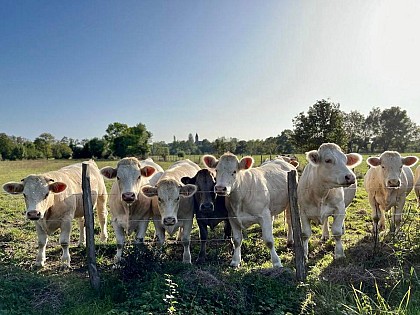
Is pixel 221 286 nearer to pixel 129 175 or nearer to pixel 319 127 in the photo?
pixel 129 175

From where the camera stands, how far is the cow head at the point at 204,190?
19.6ft

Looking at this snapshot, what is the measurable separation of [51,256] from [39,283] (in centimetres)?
195

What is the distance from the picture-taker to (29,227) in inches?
358

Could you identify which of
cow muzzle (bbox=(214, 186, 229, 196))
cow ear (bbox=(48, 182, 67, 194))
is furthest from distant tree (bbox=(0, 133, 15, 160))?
cow muzzle (bbox=(214, 186, 229, 196))

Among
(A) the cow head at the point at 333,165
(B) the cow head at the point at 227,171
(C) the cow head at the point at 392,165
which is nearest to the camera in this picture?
(B) the cow head at the point at 227,171

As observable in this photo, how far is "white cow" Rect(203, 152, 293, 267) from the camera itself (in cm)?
585

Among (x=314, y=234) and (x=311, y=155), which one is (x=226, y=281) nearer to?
(x=311, y=155)

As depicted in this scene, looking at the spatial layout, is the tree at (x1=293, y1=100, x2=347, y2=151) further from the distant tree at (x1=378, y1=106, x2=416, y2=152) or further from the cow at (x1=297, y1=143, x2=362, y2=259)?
the distant tree at (x1=378, y1=106, x2=416, y2=152)

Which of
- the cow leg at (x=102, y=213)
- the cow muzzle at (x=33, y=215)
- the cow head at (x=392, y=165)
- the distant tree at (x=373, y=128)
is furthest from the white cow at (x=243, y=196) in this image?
A: the distant tree at (x=373, y=128)

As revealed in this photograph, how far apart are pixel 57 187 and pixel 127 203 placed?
1.26m

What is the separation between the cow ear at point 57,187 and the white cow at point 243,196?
102 inches

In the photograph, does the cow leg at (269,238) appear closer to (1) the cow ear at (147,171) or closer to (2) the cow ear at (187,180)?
(2) the cow ear at (187,180)

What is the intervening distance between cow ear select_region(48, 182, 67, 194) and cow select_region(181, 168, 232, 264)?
6.98 ft

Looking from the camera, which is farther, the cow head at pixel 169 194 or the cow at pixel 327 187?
the cow at pixel 327 187
